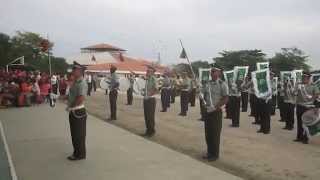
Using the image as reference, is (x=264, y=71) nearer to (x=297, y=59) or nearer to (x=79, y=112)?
(x=79, y=112)

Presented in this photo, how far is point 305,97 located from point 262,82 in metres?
1.84

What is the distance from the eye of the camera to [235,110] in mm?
17062

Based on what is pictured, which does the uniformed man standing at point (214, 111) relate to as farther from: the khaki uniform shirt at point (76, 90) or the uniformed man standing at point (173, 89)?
the uniformed man standing at point (173, 89)

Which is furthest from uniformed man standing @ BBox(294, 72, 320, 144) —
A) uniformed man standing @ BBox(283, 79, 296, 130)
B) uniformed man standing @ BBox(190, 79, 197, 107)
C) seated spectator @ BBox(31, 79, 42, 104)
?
seated spectator @ BBox(31, 79, 42, 104)

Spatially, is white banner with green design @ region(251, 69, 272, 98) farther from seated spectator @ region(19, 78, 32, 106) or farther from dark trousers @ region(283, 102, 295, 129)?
seated spectator @ region(19, 78, 32, 106)

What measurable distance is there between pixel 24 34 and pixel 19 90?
211 feet

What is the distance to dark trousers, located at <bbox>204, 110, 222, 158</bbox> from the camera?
10227mm

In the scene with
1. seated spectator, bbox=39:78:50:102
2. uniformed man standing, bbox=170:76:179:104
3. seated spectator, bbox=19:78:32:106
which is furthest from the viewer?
uniformed man standing, bbox=170:76:179:104

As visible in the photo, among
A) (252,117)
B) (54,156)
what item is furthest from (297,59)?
(54,156)

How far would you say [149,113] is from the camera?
13469 mm

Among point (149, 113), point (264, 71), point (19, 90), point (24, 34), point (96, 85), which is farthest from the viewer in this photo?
point (24, 34)

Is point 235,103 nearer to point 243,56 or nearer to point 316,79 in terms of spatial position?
point 316,79

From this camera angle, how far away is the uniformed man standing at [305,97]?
42.3 feet

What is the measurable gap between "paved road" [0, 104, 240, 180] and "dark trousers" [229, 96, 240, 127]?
13.2 ft
